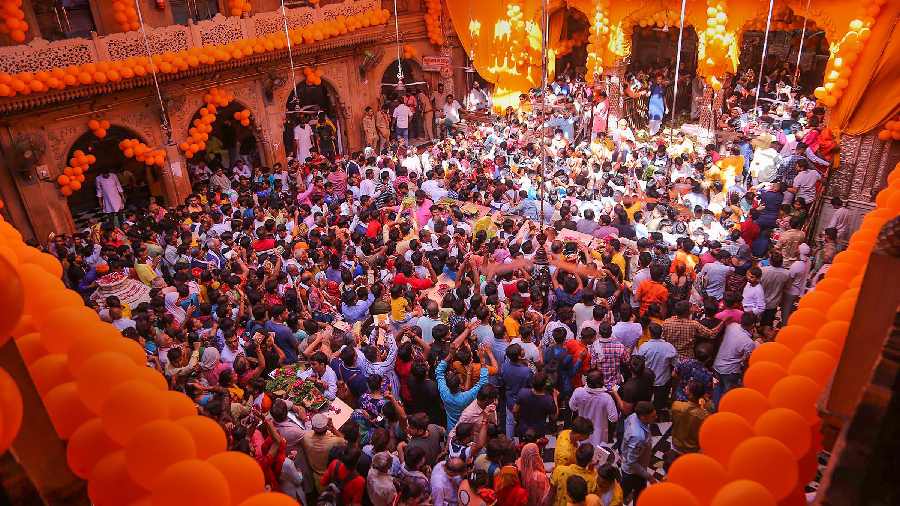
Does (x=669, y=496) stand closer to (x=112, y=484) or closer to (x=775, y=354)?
(x=775, y=354)

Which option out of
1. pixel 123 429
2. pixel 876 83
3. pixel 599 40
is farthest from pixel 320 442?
pixel 599 40

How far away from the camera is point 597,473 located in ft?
14.3

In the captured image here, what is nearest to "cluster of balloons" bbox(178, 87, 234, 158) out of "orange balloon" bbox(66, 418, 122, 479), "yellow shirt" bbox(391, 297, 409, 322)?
"yellow shirt" bbox(391, 297, 409, 322)

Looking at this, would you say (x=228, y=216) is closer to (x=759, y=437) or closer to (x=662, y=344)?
(x=662, y=344)

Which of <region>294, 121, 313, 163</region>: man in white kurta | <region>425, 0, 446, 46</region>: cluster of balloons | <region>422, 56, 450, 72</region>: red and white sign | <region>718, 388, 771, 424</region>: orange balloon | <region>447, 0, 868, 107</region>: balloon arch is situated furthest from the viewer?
<region>425, 0, 446, 46</region>: cluster of balloons

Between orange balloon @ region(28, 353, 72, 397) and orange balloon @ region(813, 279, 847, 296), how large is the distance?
422 centimetres

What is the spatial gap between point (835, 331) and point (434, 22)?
53.8 feet

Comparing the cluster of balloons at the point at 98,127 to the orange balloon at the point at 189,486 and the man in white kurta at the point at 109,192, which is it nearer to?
the man in white kurta at the point at 109,192

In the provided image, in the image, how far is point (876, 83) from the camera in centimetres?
945

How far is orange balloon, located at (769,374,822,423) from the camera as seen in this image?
2.91m

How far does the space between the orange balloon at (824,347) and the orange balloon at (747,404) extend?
0.34m

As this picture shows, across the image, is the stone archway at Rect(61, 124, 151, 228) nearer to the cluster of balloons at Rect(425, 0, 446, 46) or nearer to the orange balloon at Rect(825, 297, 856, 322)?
the cluster of balloons at Rect(425, 0, 446, 46)

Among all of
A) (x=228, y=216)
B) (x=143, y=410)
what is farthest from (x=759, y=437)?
(x=228, y=216)

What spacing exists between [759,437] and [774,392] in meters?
0.37
